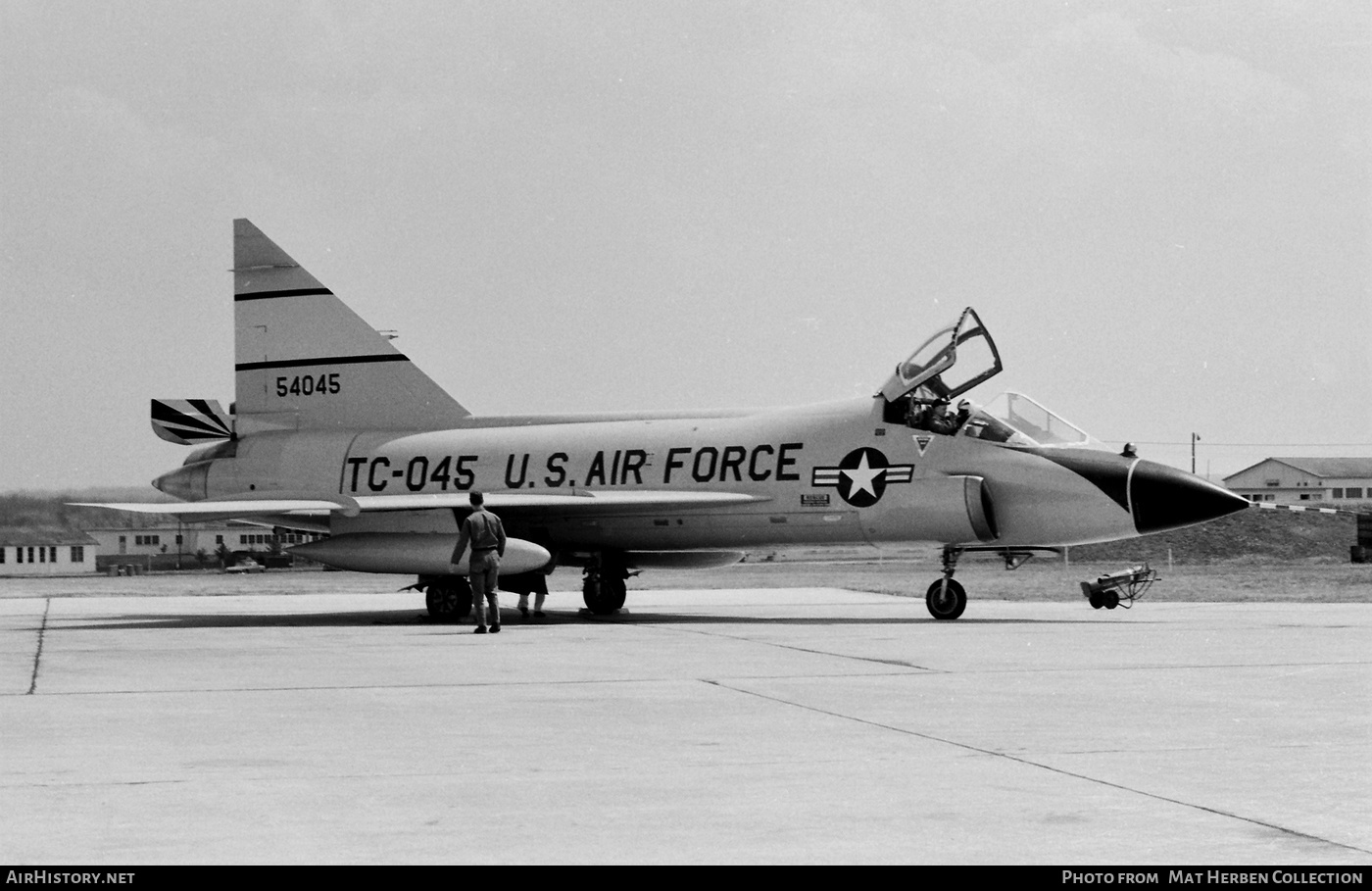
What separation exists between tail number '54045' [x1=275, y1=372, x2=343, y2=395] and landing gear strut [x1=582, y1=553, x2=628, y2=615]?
474cm

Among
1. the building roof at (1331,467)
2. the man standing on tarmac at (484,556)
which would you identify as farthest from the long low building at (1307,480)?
the man standing on tarmac at (484,556)

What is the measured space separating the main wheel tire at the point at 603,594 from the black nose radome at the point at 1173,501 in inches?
266

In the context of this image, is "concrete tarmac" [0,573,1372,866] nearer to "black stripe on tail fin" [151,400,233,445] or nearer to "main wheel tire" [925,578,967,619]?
"main wheel tire" [925,578,967,619]

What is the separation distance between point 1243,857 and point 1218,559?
54689mm

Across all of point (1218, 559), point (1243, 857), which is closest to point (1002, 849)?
point (1243, 857)

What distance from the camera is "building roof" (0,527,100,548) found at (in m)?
56.5

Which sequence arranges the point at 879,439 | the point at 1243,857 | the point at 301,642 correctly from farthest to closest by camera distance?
the point at 879,439, the point at 301,642, the point at 1243,857

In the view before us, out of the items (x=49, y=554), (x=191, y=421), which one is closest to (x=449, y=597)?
(x=191, y=421)

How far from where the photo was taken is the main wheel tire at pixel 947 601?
57.6ft

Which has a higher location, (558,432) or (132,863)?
(558,432)

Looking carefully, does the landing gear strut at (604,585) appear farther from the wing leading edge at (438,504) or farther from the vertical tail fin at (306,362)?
the vertical tail fin at (306,362)

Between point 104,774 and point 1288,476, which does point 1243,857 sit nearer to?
point 104,774

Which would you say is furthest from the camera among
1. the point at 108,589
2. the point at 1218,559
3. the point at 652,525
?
the point at 1218,559

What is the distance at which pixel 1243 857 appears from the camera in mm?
4574
